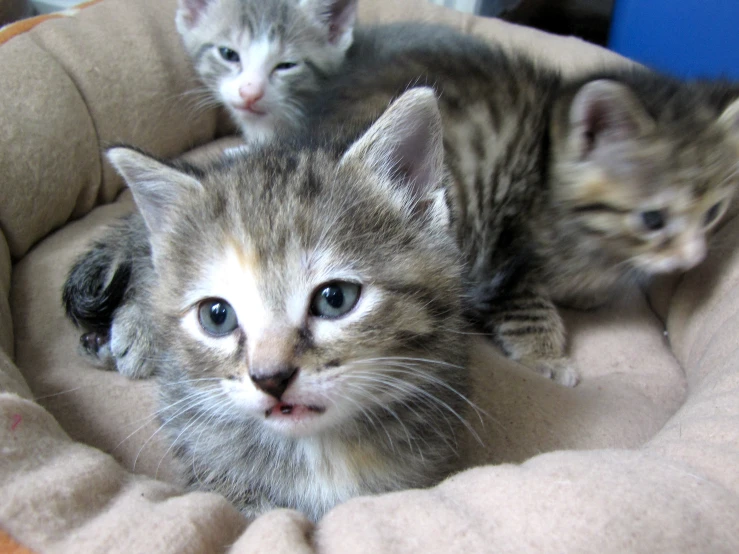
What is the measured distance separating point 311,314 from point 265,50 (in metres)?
1.59

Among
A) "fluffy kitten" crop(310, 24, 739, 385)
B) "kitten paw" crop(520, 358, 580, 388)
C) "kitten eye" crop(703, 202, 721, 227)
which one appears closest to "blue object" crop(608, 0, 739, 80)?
"fluffy kitten" crop(310, 24, 739, 385)

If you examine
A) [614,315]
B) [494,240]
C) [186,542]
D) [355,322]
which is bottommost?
[614,315]

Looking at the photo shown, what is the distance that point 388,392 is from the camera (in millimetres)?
917

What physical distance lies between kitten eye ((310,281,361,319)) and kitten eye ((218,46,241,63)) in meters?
1.64

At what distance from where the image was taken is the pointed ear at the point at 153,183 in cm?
100

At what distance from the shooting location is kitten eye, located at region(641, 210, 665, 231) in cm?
147

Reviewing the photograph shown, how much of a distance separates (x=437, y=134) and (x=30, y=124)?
4.00ft

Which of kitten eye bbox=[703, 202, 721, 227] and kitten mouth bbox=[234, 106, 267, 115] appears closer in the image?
kitten eye bbox=[703, 202, 721, 227]

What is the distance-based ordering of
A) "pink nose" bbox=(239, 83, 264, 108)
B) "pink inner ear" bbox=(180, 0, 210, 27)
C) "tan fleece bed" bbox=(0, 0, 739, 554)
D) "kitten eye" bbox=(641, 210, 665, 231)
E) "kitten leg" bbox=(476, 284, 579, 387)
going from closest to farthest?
"tan fleece bed" bbox=(0, 0, 739, 554)
"kitten eye" bbox=(641, 210, 665, 231)
"kitten leg" bbox=(476, 284, 579, 387)
"pink nose" bbox=(239, 83, 264, 108)
"pink inner ear" bbox=(180, 0, 210, 27)

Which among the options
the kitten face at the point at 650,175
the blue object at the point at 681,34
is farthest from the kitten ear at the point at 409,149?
the blue object at the point at 681,34

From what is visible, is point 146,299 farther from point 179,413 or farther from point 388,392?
point 388,392

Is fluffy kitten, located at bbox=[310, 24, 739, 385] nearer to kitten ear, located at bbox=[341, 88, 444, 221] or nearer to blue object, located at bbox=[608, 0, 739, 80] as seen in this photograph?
kitten ear, located at bbox=[341, 88, 444, 221]

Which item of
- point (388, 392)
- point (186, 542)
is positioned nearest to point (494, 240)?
point (388, 392)

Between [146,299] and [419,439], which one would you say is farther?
[146,299]
